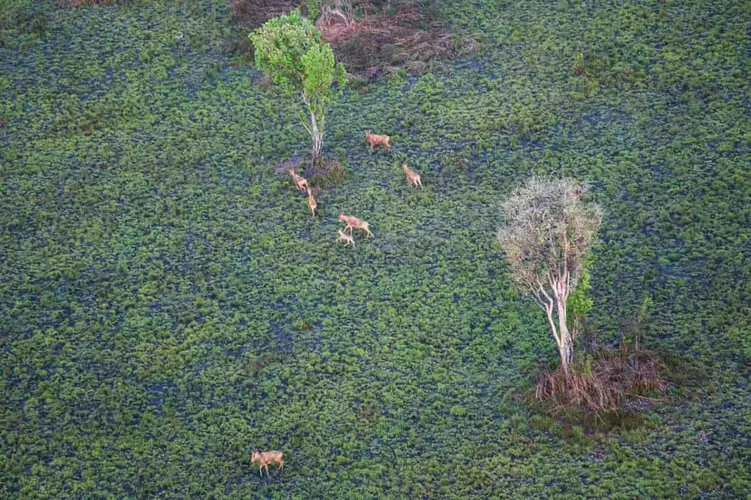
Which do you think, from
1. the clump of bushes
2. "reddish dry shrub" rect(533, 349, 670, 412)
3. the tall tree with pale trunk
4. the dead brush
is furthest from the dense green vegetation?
the tall tree with pale trunk

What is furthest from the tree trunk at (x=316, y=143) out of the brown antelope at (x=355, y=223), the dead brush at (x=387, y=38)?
the dead brush at (x=387, y=38)

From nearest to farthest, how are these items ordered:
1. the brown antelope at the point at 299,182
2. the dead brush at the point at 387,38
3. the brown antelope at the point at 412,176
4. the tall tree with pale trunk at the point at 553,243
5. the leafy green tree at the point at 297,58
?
the tall tree with pale trunk at the point at 553,243
the leafy green tree at the point at 297,58
the brown antelope at the point at 412,176
the brown antelope at the point at 299,182
the dead brush at the point at 387,38

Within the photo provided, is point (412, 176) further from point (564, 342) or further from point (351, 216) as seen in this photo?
point (564, 342)

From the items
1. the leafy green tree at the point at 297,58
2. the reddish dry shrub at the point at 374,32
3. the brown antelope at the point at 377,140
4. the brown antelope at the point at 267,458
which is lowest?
the brown antelope at the point at 267,458

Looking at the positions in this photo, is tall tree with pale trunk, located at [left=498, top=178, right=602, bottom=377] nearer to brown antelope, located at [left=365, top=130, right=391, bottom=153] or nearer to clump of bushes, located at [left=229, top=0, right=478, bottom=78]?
brown antelope, located at [left=365, top=130, right=391, bottom=153]

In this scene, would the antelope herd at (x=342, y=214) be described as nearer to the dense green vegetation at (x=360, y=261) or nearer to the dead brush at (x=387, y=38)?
the dense green vegetation at (x=360, y=261)

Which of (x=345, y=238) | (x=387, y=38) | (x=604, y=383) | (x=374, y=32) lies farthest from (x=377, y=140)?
(x=604, y=383)

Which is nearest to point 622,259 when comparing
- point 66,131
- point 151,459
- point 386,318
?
point 386,318
